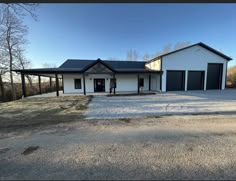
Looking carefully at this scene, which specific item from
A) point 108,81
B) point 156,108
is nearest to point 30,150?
point 156,108

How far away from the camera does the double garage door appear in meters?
17.9

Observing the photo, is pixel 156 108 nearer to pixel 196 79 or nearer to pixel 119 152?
pixel 119 152

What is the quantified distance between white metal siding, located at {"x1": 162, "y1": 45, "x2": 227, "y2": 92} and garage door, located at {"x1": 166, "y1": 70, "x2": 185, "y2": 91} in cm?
56

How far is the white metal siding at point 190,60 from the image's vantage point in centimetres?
1734

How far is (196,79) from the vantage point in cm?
1841

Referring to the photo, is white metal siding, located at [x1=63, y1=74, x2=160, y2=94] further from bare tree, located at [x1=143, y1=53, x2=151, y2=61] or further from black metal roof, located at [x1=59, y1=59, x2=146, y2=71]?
bare tree, located at [x1=143, y1=53, x2=151, y2=61]

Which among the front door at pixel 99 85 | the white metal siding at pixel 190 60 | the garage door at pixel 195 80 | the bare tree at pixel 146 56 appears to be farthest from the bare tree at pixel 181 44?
the front door at pixel 99 85

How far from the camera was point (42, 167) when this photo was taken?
250 cm

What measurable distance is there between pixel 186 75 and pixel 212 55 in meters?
4.87

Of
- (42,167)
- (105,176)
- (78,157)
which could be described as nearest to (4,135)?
(42,167)

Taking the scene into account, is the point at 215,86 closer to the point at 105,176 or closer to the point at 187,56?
the point at 187,56

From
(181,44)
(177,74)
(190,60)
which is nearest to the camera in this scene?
(190,60)

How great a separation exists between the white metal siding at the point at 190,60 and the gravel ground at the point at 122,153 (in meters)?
13.9

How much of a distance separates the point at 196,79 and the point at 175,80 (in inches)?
128
